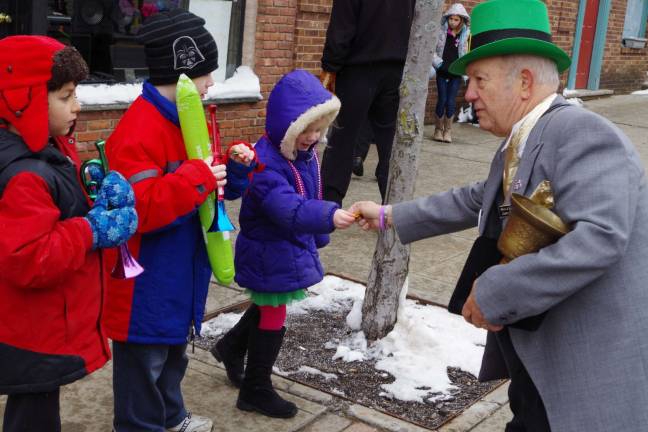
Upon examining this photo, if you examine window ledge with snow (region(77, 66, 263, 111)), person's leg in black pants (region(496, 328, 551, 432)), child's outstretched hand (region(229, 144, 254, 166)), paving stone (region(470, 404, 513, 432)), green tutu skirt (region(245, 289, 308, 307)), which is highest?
child's outstretched hand (region(229, 144, 254, 166))

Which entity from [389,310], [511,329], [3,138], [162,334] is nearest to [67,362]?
[162,334]

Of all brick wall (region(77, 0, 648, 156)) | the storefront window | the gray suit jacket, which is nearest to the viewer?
the gray suit jacket

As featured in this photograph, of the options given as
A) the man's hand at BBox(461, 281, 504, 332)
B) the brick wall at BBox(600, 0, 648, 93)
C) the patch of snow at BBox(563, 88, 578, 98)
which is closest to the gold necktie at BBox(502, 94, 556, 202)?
the man's hand at BBox(461, 281, 504, 332)

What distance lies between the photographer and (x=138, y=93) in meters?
7.52

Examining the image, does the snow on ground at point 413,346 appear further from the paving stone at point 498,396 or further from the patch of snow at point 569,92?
the patch of snow at point 569,92

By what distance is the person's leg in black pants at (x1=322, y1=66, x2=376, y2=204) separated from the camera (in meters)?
6.59

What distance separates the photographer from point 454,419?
13.2 ft

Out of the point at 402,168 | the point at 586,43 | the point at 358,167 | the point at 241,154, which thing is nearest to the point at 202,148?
the point at 241,154

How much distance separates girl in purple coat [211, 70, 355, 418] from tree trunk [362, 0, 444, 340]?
830 millimetres

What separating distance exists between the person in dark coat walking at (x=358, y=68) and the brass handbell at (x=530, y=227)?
4175 millimetres

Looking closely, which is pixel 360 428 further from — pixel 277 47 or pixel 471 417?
pixel 277 47

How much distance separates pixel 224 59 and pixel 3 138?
5991mm

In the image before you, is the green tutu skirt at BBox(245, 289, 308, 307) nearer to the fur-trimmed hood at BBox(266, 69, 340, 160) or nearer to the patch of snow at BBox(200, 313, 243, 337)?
the fur-trimmed hood at BBox(266, 69, 340, 160)

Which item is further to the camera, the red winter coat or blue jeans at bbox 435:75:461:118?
blue jeans at bbox 435:75:461:118
